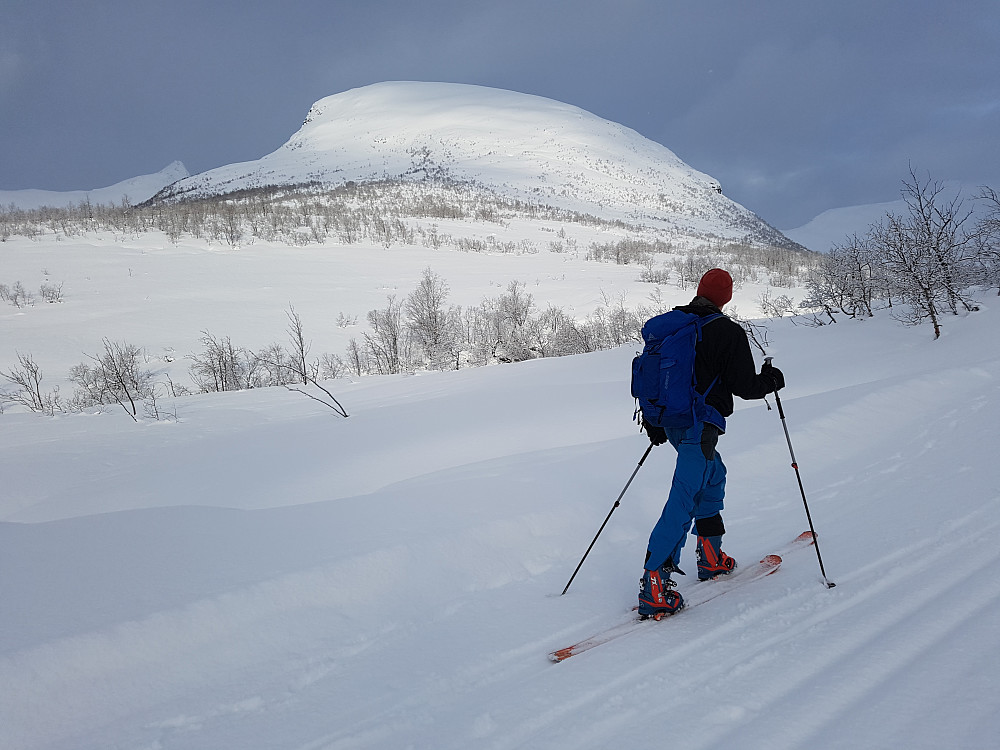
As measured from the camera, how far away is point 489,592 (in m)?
3.62

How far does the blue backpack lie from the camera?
3.04m

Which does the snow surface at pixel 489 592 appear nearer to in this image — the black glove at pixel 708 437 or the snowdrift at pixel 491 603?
the snowdrift at pixel 491 603

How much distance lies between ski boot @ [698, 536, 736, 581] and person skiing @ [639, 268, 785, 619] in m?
0.38

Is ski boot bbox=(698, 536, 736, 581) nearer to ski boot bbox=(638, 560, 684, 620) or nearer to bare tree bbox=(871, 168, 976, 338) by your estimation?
ski boot bbox=(638, 560, 684, 620)

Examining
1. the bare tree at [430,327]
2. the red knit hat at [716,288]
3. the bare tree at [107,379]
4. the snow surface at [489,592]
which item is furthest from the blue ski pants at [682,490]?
the bare tree at [430,327]

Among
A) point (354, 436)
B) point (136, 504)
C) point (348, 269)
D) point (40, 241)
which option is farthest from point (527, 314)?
point (40, 241)

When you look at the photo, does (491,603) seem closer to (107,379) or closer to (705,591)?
(705,591)

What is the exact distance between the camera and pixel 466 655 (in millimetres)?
2908

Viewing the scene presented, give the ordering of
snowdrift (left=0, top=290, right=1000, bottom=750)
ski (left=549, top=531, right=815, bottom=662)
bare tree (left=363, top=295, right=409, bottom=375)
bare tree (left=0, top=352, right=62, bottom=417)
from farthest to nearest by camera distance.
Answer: bare tree (left=363, top=295, right=409, bottom=375), bare tree (left=0, top=352, right=62, bottom=417), ski (left=549, top=531, right=815, bottom=662), snowdrift (left=0, top=290, right=1000, bottom=750)

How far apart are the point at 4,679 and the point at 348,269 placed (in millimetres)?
59419

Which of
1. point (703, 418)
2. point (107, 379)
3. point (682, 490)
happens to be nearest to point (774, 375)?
point (703, 418)

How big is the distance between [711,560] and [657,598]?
2.41 feet

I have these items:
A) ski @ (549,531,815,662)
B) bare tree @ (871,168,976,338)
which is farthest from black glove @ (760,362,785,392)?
bare tree @ (871,168,976,338)

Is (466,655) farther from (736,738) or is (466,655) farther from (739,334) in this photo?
(739,334)
